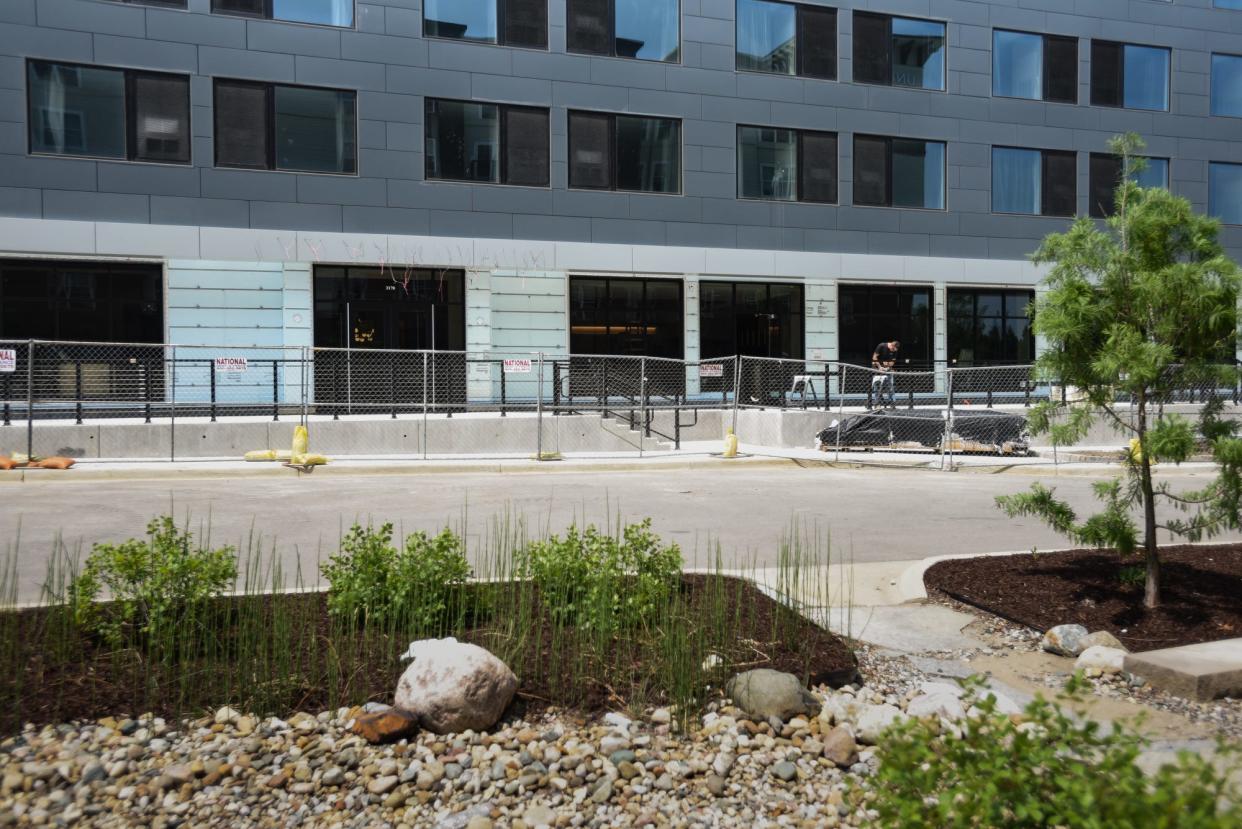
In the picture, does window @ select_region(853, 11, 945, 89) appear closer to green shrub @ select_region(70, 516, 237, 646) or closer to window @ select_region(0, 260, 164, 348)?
window @ select_region(0, 260, 164, 348)

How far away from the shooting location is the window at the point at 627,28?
26.5 m

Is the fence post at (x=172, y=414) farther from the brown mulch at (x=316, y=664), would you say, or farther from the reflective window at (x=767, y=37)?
the reflective window at (x=767, y=37)

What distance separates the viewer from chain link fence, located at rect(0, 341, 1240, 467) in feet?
60.9

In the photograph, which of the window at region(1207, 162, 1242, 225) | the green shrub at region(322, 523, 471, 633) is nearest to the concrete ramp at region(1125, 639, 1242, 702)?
the green shrub at region(322, 523, 471, 633)

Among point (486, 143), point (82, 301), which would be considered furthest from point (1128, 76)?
point (82, 301)

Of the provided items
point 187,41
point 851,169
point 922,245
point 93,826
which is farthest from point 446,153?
point 93,826

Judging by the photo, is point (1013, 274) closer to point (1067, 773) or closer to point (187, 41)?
point (187, 41)

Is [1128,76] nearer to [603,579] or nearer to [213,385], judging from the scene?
[213,385]

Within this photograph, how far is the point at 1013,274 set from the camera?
30516 millimetres

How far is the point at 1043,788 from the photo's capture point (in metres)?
2.91

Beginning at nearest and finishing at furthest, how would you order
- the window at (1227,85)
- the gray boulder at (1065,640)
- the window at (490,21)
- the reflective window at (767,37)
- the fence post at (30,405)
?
the gray boulder at (1065,640), the fence post at (30,405), the window at (490,21), the reflective window at (767,37), the window at (1227,85)

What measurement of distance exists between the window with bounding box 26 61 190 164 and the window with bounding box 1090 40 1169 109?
1074 inches

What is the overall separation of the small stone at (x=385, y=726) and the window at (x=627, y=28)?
2477 centimetres

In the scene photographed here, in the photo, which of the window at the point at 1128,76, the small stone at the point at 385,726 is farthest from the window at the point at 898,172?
the small stone at the point at 385,726
